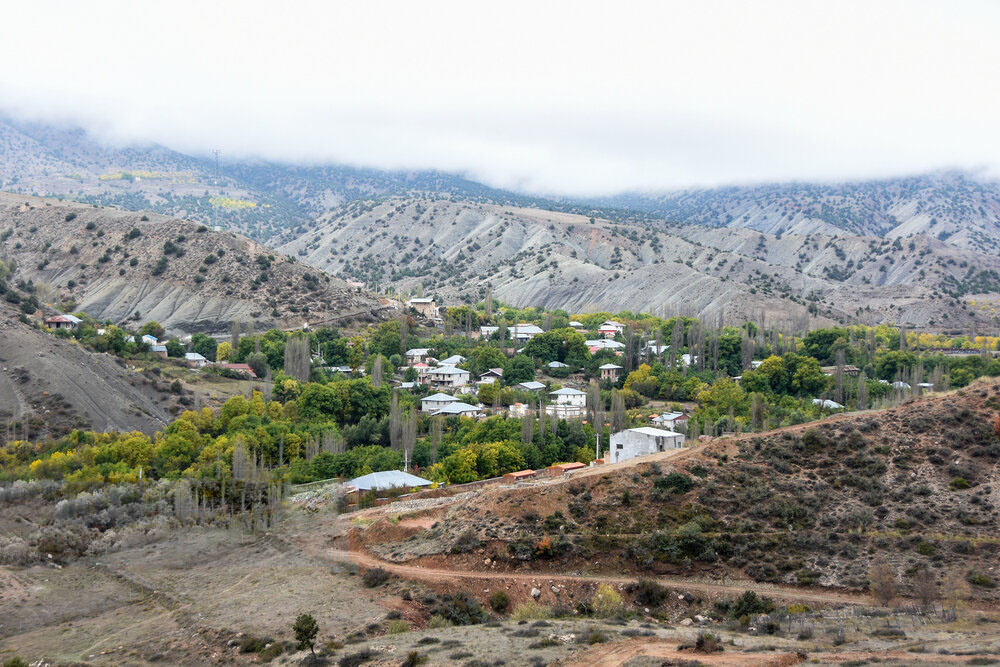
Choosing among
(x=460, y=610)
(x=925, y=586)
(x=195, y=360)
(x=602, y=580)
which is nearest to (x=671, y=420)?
(x=602, y=580)

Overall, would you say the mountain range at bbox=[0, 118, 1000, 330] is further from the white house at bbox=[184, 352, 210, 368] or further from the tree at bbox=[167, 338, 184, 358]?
the white house at bbox=[184, 352, 210, 368]

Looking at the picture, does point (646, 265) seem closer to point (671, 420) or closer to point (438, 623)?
point (671, 420)

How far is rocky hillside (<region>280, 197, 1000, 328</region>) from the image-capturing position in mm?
119062

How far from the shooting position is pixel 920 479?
32.5 m

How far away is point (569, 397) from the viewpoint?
64.0 m

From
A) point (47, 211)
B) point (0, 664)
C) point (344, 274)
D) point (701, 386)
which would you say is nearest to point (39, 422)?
point (0, 664)

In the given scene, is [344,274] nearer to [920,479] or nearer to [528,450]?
[528,450]

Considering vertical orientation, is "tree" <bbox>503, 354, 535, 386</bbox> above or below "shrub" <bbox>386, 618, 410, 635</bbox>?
below

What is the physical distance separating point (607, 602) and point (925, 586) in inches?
359

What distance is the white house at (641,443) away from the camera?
4378 cm

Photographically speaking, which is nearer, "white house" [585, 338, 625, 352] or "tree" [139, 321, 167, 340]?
"tree" [139, 321, 167, 340]

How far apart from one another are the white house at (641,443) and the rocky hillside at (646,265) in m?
66.6

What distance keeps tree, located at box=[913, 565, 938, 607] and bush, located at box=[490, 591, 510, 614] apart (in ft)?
38.9

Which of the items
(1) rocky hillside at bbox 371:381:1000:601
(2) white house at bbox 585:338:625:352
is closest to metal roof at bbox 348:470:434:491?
(1) rocky hillside at bbox 371:381:1000:601
